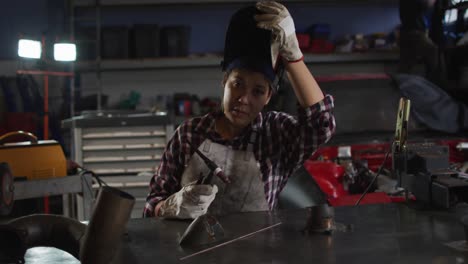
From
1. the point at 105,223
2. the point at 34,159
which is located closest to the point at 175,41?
the point at 34,159

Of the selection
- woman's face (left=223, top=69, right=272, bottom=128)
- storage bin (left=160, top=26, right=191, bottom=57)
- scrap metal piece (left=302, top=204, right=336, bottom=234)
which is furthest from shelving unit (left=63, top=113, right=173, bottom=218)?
scrap metal piece (left=302, top=204, right=336, bottom=234)

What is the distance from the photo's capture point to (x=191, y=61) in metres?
5.25

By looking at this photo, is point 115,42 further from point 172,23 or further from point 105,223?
point 105,223

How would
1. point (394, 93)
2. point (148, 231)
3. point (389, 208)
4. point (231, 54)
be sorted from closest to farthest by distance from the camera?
point (148, 231) < point (389, 208) < point (231, 54) < point (394, 93)

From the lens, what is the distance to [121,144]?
3584 mm

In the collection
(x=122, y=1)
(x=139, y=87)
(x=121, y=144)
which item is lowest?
(x=121, y=144)

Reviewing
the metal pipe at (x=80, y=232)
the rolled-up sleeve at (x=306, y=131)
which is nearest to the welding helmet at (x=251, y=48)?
the rolled-up sleeve at (x=306, y=131)

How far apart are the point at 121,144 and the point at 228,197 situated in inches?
84.9

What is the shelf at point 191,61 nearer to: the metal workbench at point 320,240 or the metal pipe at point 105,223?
the metal workbench at point 320,240

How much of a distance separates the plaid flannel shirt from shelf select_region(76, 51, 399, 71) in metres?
3.63

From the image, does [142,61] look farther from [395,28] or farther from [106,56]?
[395,28]

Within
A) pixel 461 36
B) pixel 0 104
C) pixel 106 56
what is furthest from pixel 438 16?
pixel 0 104

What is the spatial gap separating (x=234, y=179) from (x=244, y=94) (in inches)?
9.9

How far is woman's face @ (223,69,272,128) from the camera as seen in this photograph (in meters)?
1.51
